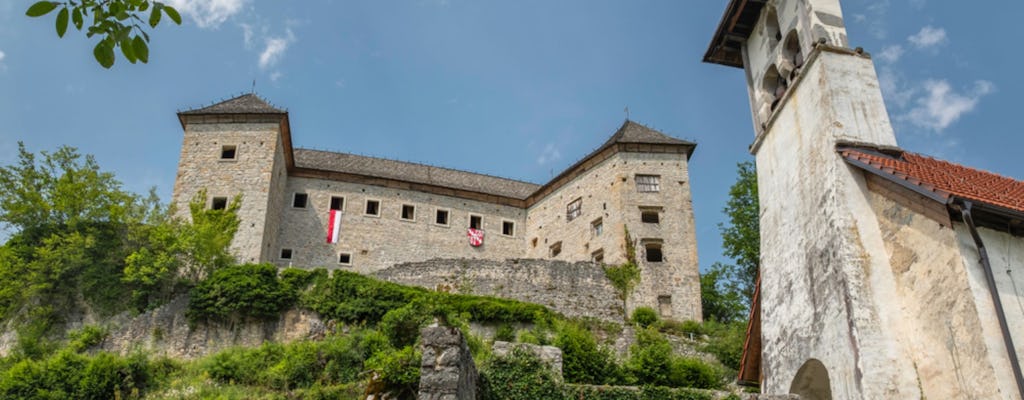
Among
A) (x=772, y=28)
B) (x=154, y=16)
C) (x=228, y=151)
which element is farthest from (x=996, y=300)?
(x=228, y=151)

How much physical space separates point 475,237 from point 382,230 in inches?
175

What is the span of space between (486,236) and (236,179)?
11.8m

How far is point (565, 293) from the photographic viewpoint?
29359 mm

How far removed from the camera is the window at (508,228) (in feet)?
128

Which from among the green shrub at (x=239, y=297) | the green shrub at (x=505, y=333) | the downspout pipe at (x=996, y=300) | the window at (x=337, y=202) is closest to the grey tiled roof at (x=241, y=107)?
the window at (x=337, y=202)

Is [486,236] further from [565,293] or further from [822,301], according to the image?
[822,301]

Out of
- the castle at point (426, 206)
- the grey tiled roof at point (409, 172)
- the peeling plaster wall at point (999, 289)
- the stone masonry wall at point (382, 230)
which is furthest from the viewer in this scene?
the grey tiled roof at point (409, 172)

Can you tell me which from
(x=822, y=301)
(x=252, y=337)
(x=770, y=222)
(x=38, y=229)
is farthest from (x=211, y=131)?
(x=822, y=301)

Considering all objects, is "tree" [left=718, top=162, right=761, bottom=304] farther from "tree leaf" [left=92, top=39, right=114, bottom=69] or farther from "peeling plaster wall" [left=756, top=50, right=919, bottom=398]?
"tree leaf" [left=92, top=39, right=114, bottom=69]

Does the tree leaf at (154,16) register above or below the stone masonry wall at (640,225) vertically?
below

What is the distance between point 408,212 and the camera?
37.7m

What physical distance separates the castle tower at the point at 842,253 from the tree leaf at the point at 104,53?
893cm

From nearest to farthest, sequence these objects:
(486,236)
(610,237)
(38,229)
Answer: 1. (38,229)
2. (610,237)
3. (486,236)

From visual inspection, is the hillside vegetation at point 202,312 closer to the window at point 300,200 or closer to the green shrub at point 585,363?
the green shrub at point 585,363
